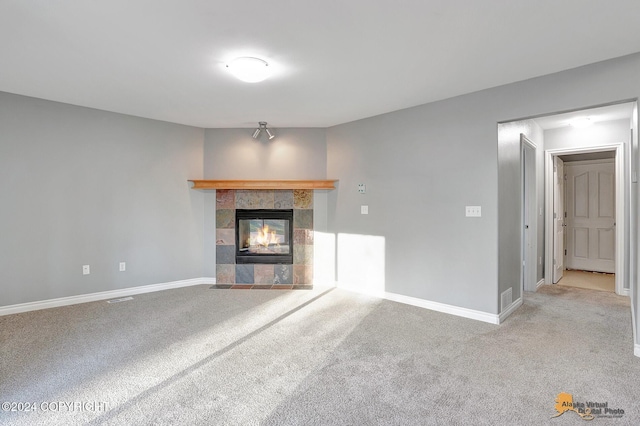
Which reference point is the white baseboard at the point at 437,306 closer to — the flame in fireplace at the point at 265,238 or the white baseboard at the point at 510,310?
the white baseboard at the point at 510,310

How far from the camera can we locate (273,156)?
4852mm

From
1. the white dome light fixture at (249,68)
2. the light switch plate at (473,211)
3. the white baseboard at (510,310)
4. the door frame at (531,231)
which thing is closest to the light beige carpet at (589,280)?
the door frame at (531,231)

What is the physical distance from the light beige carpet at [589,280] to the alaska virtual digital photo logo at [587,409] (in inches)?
137

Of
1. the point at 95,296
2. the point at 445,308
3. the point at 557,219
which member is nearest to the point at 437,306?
the point at 445,308

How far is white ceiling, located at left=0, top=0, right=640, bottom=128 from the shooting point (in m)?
1.99

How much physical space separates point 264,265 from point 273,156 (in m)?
1.61

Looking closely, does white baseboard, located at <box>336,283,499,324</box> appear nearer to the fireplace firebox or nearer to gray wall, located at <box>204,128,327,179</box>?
the fireplace firebox

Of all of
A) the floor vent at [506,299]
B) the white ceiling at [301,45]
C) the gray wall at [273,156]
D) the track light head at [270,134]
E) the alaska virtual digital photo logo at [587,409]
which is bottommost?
the alaska virtual digital photo logo at [587,409]

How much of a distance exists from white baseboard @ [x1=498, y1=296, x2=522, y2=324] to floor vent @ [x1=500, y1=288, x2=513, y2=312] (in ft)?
0.14

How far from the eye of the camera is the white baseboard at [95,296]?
3584 mm

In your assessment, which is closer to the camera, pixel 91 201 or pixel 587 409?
pixel 587 409

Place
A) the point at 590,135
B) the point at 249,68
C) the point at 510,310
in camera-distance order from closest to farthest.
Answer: the point at 249,68, the point at 510,310, the point at 590,135

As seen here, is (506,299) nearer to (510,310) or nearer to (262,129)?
(510,310)

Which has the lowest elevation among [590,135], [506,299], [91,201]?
[506,299]
